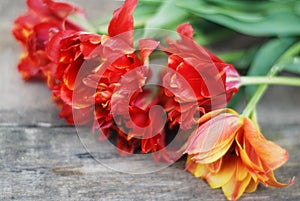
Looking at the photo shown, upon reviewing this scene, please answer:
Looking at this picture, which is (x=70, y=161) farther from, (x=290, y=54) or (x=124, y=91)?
(x=290, y=54)

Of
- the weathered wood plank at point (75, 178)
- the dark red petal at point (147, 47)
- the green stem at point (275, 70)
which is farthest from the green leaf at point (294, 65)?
the dark red petal at point (147, 47)

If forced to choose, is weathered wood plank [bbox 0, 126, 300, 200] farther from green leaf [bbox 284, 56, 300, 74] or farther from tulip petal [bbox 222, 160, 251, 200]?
green leaf [bbox 284, 56, 300, 74]

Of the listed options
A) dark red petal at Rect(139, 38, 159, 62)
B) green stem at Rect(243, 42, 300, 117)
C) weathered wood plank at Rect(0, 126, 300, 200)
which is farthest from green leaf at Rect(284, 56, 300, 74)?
dark red petal at Rect(139, 38, 159, 62)

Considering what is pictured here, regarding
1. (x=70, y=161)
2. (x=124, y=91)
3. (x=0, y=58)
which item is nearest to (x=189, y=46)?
(x=124, y=91)

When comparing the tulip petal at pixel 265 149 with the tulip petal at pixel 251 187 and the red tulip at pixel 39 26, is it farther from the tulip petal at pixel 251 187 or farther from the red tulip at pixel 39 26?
the red tulip at pixel 39 26

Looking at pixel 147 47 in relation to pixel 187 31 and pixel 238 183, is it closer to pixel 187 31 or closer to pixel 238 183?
pixel 187 31

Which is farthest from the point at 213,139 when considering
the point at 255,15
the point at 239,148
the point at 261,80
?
the point at 255,15
